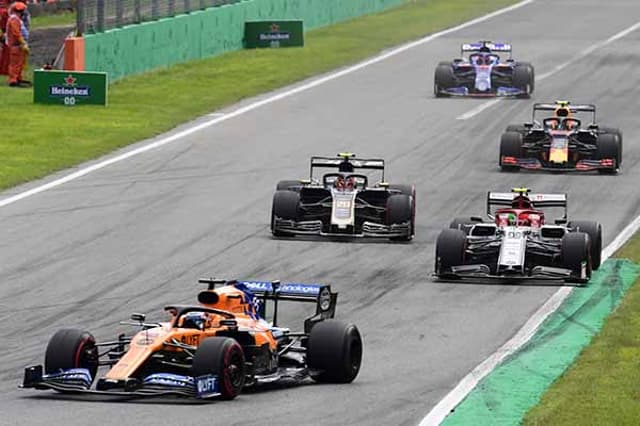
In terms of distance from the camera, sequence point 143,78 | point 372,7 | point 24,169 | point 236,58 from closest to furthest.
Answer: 1. point 24,169
2. point 143,78
3. point 236,58
4. point 372,7

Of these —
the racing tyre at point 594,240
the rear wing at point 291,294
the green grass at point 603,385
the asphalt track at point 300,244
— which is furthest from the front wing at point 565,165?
the rear wing at point 291,294

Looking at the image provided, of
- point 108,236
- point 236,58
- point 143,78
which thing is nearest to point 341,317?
point 108,236

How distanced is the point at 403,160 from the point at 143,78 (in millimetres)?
11908

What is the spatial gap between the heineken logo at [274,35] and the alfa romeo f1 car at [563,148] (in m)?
19.0

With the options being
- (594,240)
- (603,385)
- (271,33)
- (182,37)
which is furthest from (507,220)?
(271,33)

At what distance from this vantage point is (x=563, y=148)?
32.6 metres

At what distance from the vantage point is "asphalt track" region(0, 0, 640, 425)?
16438 millimetres

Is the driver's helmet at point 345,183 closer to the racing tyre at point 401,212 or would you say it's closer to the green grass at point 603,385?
the racing tyre at point 401,212

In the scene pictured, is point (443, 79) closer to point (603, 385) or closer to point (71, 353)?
point (603, 385)

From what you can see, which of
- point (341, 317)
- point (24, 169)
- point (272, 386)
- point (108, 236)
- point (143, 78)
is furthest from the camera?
point (143, 78)

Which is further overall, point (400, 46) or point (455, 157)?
point (400, 46)

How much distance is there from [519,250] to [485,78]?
1965cm

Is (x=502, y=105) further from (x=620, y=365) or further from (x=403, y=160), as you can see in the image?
(x=620, y=365)

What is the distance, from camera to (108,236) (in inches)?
1033
